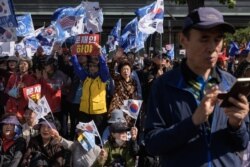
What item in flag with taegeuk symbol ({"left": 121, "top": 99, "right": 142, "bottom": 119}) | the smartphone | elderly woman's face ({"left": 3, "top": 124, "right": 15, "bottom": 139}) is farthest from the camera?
flag with taegeuk symbol ({"left": 121, "top": 99, "right": 142, "bottom": 119})

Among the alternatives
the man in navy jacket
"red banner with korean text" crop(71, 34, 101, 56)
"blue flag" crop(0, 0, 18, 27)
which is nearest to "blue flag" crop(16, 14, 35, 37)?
"red banner with korean text" crop(71, 34, 101, 56)

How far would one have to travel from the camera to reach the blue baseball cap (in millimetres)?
2412

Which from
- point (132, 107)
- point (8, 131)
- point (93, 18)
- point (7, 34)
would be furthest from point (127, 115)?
point (93, 18)

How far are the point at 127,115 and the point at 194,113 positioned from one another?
5.69 m

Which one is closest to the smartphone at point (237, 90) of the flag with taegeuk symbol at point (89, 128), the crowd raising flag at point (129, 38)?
the flag with taegeuk symbol at point (89, 128)

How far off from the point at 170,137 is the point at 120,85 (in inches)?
242

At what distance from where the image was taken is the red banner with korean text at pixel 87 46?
8774mm

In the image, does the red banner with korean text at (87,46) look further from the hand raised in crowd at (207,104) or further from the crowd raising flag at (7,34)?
the hand raised in crowd at (207,104)

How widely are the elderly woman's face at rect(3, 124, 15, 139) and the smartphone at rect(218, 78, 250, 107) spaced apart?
5.17 meters

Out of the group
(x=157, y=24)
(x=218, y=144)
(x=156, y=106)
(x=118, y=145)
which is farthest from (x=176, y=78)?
(x=157, y=24)

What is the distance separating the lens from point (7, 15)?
8.23 metres

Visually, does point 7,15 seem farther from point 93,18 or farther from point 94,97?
point 93,18

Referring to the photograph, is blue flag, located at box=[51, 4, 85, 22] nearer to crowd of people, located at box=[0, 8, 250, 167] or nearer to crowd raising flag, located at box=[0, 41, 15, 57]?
crowd of people, located at box=[0, 8, 250, 167]

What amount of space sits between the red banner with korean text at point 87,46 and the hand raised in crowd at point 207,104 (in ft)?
21.0
